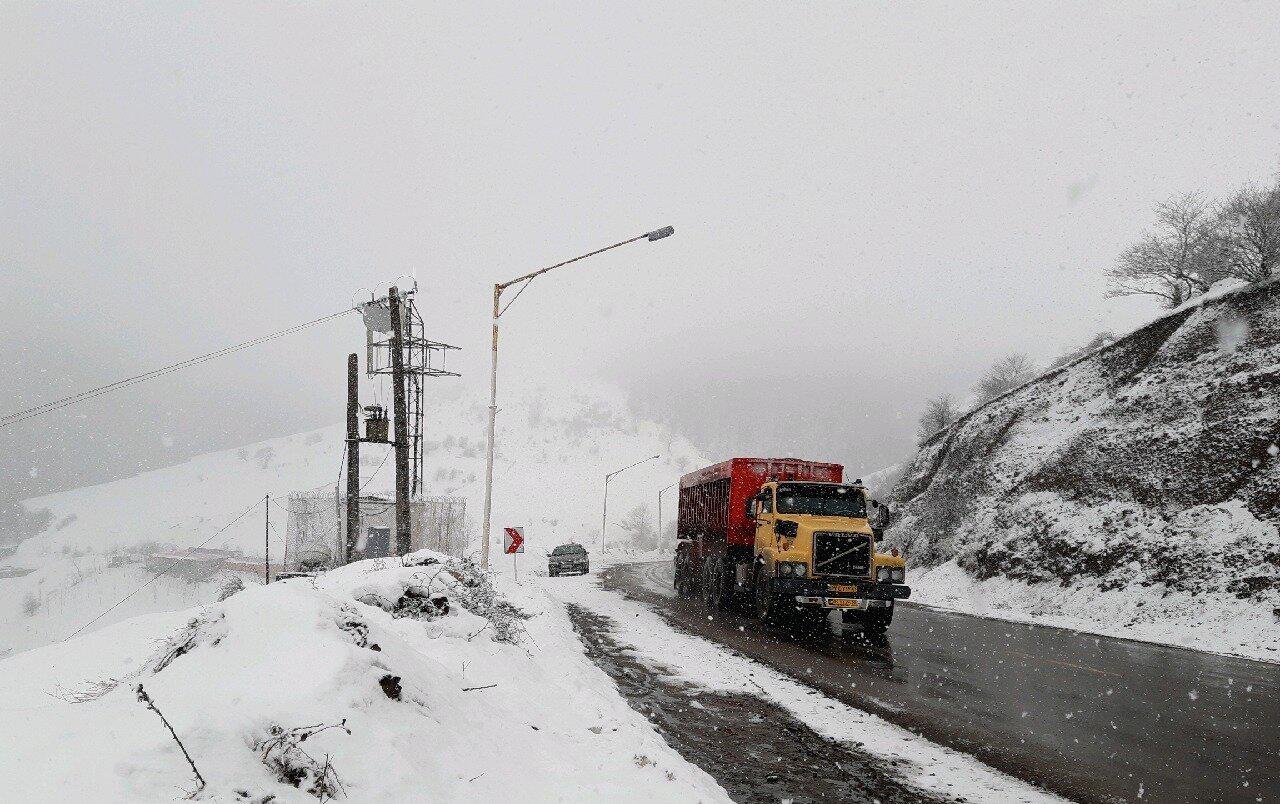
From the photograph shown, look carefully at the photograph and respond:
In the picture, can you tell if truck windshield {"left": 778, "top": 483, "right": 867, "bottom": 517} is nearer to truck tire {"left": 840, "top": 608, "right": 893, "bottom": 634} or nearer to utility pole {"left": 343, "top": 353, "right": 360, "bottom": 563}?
truck tire {"left": 840, "top": 608, "right": 893, "bottom": 634}

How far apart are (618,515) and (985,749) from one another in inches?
6503

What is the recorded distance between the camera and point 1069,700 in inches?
361

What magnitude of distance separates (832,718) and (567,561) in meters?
35.1

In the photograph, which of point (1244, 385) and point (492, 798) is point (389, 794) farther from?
point (1244, 385)

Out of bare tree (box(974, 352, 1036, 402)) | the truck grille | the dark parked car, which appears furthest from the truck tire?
bare tree (box(974, 352, 1036, 402))

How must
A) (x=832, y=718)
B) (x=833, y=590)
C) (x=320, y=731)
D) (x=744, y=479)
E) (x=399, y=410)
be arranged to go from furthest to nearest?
1. (x=399, y=410)
2. (x=744, y=479)
3. (x=833, y=590)
4. (x=832, y=718)
5. (x=320, y=731)

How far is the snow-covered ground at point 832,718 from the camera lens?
5.95 meters

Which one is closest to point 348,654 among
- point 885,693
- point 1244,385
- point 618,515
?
point 885,693

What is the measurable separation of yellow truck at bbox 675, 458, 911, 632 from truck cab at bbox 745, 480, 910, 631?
0.06ft

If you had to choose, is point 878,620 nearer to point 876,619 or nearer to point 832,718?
point 876,619

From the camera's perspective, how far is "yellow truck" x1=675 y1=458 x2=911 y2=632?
14.5m

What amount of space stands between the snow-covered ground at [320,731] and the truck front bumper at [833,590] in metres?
7.23

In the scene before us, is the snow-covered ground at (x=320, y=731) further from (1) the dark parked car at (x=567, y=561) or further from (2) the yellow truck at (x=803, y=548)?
(1) the dark parked car at (x=567, y=561)

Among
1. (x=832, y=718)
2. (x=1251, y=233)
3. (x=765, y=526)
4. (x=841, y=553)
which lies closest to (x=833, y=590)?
(x=841, y=553)
